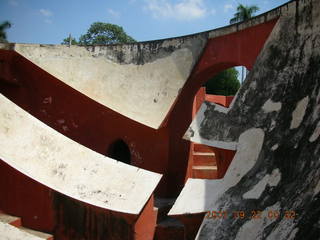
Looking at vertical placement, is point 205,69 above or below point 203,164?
above

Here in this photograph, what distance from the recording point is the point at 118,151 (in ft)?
20.6

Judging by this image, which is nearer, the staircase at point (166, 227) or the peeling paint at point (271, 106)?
the peeling paint at point (271, 106)

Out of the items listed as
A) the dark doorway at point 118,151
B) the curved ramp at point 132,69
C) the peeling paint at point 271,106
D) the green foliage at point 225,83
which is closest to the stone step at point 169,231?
the curved ramp at point 132,69

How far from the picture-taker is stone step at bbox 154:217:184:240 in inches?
165

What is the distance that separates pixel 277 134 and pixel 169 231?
2299 mm

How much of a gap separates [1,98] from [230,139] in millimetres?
2552

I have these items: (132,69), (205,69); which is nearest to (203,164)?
(205,69)
